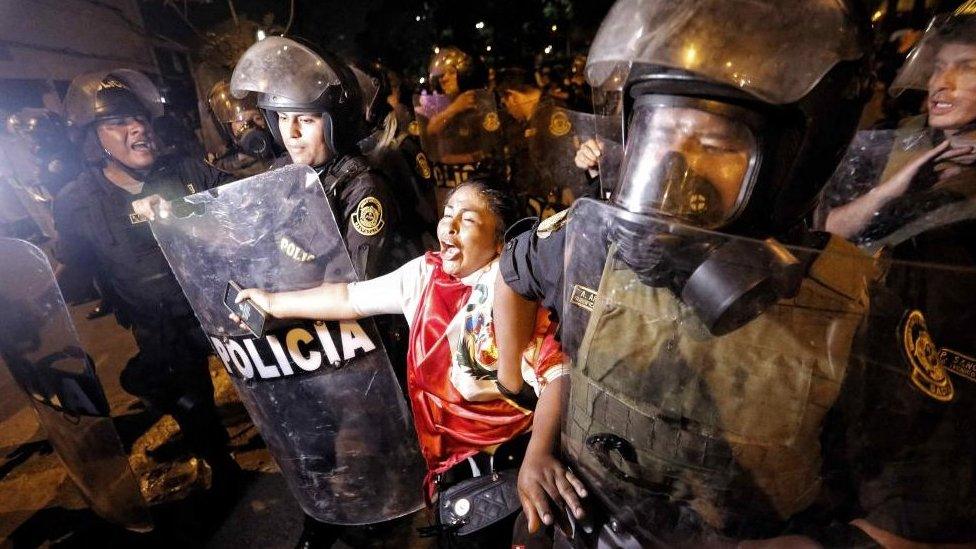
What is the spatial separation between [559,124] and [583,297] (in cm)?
324

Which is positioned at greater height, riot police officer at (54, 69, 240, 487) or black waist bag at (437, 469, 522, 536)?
riot police officer at (54, 69, 240, 487)

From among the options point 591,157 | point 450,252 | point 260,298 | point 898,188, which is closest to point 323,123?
point 260,298

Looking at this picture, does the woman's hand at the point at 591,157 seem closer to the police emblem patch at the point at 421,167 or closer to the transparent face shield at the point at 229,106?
the police emblem patch at the point at 421,167

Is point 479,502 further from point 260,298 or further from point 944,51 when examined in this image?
point 944,51

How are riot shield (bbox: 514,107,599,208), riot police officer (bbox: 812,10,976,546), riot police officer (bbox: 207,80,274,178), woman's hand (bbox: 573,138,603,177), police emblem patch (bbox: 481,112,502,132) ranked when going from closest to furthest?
riot police officer (bbox: 812,10,976,546), woman's hand (bbox: 573,138,603,177), riot shield (bbox: 514,107,599,208), riot police officer (bbox: 207,80,274,178), police emblem patch (bbox: 481,112,502,132)

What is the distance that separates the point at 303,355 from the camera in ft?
6.13

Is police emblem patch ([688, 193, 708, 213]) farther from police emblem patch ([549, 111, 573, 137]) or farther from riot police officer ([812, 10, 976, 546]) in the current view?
police emblem patch ([549, 111, 573, 137])

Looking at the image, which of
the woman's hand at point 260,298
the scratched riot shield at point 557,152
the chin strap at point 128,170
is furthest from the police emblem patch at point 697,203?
the chin strap at point 128,170

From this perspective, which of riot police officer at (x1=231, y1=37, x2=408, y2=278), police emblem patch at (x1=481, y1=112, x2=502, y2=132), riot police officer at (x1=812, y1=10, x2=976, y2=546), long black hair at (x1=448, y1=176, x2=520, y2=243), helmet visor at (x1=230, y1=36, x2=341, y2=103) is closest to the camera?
riot police officer at (x1=812, y1=10, x2=976, y2=546)

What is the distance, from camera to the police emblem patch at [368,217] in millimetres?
2023

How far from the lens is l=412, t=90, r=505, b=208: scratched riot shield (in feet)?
15.7

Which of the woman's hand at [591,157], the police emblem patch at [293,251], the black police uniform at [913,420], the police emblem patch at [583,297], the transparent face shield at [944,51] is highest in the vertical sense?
the transparent face shield at [944,51]

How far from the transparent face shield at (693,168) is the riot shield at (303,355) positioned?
119cm

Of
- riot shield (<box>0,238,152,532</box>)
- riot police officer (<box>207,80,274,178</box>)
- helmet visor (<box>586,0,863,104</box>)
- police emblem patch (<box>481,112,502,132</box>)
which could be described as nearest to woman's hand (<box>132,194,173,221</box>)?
riot shield (<box>0,238,152,532</box>)
